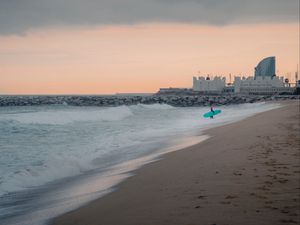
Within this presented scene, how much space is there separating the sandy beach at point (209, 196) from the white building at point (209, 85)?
521 feet

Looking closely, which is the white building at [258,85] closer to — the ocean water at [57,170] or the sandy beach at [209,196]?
the ocean water at [57,170]

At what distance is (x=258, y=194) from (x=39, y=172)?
571cm

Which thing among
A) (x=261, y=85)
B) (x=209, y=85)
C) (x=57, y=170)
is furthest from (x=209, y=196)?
(x=209, y=85)

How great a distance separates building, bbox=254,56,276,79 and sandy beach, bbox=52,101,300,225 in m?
A: 170

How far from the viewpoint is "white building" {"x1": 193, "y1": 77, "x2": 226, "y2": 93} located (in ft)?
542

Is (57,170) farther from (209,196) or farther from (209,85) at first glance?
(209,85)

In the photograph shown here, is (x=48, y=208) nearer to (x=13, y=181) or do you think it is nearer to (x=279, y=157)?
(x=13, y=181)

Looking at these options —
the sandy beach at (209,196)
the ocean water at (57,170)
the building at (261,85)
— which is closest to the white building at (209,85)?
the building at (261,85)

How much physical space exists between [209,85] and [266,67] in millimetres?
30013

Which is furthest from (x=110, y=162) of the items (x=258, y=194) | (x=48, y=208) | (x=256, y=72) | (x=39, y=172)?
(x=256, y=72)

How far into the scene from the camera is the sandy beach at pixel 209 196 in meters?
4.02

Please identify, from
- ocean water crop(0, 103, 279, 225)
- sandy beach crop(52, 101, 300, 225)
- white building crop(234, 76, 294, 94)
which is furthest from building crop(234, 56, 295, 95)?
sandy beach crop(52, 101, 300, 225)

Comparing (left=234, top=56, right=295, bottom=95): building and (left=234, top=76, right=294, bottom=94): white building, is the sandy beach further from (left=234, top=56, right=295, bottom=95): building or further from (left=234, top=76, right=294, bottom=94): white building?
(left=234, top=76, right=294, bottom=94): white building

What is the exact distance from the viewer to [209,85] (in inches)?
6511
